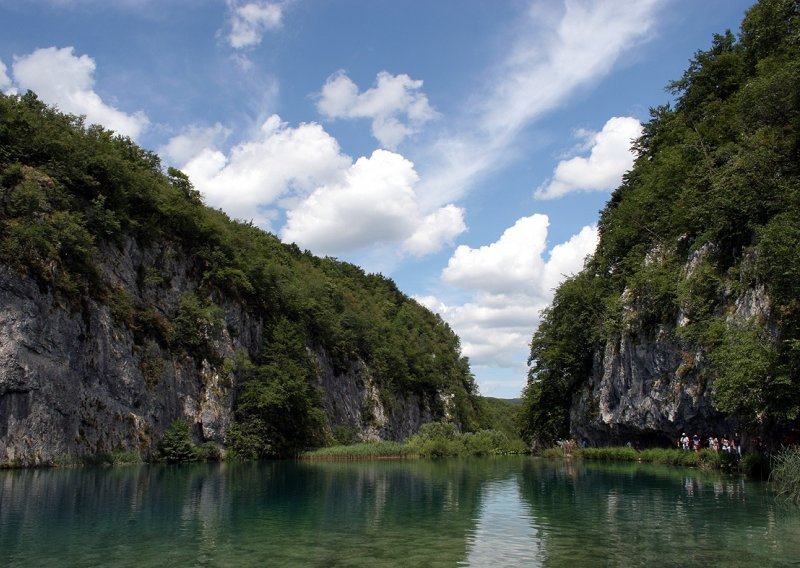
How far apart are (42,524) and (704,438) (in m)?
37.1

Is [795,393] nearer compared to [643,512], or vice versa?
[643,512]

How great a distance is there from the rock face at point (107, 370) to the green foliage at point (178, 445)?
803mm

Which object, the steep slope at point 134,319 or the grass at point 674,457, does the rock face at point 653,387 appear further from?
the steep slope at point 134,319

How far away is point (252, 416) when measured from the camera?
57688 mm

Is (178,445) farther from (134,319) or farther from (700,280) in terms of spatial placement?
(700,280)

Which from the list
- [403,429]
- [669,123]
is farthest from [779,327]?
[403,429]

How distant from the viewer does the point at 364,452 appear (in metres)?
64.8

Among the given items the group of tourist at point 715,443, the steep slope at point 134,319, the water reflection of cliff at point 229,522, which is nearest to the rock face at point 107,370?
the steep slope at point 134,319

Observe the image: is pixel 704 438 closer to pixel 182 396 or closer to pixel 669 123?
pixel 669 123

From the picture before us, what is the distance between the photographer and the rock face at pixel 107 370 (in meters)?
35.8

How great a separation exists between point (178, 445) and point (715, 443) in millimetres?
37759

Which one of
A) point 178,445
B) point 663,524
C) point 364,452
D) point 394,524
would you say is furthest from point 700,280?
point 364,452

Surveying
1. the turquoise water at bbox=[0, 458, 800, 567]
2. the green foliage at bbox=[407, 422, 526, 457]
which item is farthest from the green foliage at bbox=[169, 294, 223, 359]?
the turquoise water at bbox=[0, 458, 800, 567]

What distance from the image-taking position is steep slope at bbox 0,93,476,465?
37812 mm
